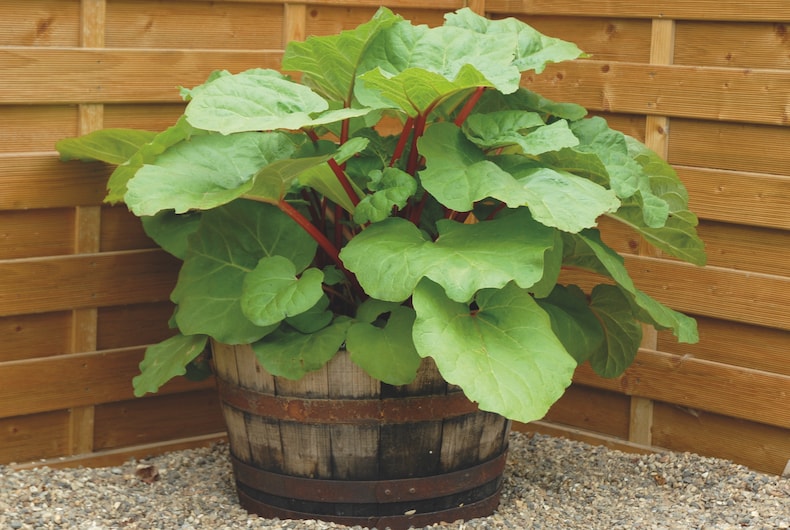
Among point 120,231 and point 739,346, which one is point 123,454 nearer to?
point 120,231

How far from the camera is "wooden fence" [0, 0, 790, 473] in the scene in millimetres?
2625

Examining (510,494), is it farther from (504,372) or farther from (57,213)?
(57,213)

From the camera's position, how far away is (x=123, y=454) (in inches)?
113

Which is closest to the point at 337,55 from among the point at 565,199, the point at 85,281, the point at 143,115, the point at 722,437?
the point at 565,199

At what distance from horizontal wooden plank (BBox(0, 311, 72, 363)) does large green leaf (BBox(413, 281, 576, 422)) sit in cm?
109

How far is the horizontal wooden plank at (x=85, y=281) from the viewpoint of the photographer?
2.62 m

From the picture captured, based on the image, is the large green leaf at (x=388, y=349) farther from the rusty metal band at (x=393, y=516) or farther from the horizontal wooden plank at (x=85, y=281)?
the horizontal wooden plank at (x=85, y=281)

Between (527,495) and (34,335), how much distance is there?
1.35 metres

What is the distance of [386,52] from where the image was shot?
7.72ft

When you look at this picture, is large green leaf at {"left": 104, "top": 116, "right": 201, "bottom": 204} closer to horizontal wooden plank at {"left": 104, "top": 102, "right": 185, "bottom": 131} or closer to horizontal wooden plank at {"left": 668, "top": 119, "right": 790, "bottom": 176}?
horizontal wooden plank at {"left": 104, "top": 102, "right": 185, "bottom": 131}

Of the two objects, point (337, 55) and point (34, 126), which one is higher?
point (337, 55)

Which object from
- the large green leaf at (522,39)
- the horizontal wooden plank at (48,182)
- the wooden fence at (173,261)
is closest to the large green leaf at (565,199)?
the large green leaf at (522,39)

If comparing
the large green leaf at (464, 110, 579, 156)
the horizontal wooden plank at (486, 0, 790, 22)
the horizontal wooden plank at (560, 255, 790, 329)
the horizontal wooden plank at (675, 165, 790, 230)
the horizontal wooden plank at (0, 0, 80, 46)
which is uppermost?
the horizontal wooden plank at (486, 0, 790, 22)

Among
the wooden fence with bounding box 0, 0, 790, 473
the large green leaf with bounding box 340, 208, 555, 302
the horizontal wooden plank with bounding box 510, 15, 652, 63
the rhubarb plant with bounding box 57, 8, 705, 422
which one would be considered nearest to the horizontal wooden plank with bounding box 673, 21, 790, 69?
the wooden fence with bounding box 0, 0, 790, 473
